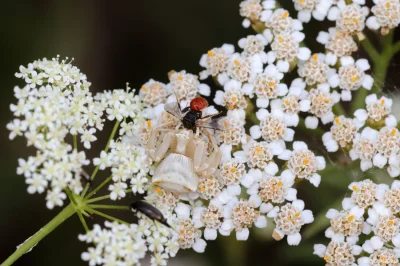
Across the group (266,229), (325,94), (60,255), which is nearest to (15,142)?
(60,255)

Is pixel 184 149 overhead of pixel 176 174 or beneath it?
overhead

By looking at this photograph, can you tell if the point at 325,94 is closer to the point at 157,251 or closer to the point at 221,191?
the point at 221,191

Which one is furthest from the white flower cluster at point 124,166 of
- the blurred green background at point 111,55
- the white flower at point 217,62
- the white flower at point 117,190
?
the blurred green background at point 111,55

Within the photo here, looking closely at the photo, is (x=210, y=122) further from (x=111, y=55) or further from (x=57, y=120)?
(x=111, y=55)

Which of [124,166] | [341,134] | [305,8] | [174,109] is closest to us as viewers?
[124,166]

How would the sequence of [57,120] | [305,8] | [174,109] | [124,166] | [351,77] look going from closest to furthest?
[57,120], [124,166], [174,109], [351,77], [305,8]

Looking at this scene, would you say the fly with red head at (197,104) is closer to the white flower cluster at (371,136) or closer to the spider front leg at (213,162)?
the spider front leg at (213,162)

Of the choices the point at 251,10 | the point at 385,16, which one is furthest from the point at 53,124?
the point at 385,16
